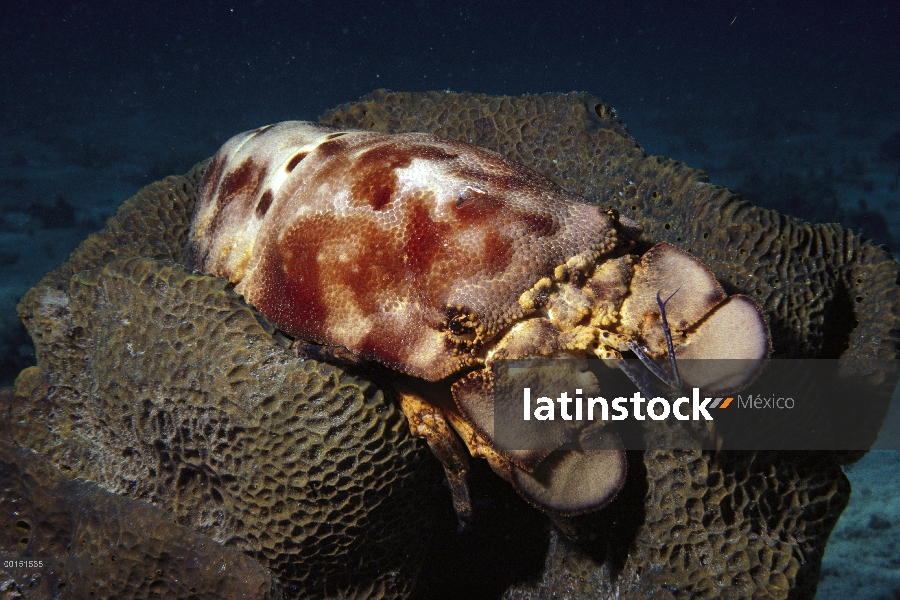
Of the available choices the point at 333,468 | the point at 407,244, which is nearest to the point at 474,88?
the point at 407,244

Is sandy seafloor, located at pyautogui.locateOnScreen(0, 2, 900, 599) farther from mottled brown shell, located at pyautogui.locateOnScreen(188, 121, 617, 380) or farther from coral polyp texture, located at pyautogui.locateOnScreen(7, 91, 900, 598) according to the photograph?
mottled brown shell, located at pyautogui.locateOnScreen(188, 121, 617, 380)

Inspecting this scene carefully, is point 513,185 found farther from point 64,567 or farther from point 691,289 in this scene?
point 64,567

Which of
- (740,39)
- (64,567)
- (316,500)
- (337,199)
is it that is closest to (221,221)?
(337,199)

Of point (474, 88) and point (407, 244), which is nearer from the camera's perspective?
point (407, 244)

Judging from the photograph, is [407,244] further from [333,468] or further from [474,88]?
[474,88]

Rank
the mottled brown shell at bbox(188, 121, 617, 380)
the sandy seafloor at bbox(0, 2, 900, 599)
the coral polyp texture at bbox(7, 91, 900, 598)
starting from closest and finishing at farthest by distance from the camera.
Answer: the mottled brown shell at bbox(188, 121, 617, 380) → the coral polyp texture at bbox(7, 91, 900, 598) → the sandy seafloor at bbox(0, 2, 900, 599)

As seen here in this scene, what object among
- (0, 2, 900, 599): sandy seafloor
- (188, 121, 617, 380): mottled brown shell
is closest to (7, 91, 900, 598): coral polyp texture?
(188, 121, 617, 380): mottled brown shell

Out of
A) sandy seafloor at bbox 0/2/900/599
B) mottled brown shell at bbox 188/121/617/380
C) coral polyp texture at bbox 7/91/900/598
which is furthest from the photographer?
sandy seafloor at bbox 0/2/900/599

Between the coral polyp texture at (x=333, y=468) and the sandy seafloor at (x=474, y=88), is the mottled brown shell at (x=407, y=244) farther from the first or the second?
the sandy seafloor at (x=474, y=88)
